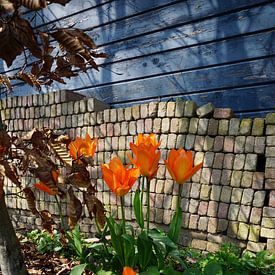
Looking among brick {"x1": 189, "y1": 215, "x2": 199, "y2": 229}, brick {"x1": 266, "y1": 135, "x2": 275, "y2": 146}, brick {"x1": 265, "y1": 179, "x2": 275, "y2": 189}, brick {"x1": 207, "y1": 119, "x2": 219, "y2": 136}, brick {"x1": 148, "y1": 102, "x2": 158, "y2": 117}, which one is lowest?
brick {"x1": 189, "y1": 215, "x2": 199, "y2": 229}

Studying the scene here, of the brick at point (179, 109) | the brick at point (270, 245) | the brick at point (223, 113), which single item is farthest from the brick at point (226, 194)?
the brick at point (179, 109)

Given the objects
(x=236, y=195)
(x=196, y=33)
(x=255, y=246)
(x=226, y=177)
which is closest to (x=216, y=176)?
(x=226, y=177)

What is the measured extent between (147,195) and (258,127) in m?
1.08

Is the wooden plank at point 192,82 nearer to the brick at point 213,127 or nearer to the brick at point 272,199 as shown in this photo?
the brick at point 213,127

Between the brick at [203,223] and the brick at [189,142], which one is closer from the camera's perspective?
the brick at [203,223]

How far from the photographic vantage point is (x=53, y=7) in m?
4.34

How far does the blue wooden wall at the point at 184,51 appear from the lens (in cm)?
287

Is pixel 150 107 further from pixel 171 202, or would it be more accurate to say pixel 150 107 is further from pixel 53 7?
pixel 53 7

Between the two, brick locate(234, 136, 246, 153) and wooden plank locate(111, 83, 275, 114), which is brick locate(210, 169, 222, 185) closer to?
brick locate(234, 136, 246, 153)

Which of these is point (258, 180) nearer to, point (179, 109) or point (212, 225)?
point (212, 225)

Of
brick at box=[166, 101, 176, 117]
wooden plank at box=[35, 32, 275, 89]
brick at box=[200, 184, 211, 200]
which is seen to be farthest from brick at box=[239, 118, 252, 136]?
wooden plank at box=[35, 32, 275, 89]

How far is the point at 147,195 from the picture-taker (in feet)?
5.67

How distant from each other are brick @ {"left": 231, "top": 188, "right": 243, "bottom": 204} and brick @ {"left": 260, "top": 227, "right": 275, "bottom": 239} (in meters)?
0.23

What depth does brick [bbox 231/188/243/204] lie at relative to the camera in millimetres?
2503
